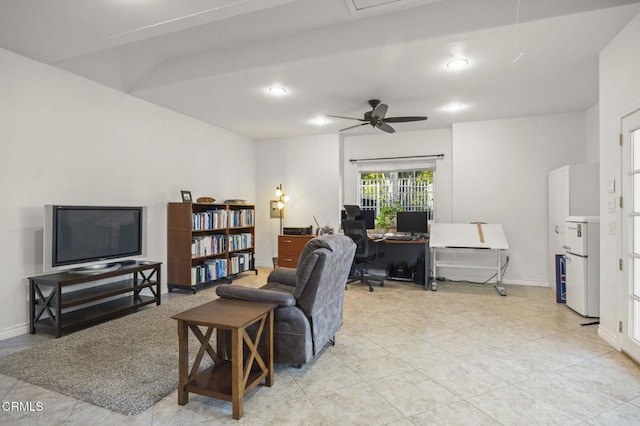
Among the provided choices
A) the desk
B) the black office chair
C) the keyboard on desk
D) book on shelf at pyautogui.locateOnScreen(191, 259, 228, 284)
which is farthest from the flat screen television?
the desk

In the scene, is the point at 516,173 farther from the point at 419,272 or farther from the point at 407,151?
the point at 419,272

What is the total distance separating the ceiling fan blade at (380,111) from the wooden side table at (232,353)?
2.84m

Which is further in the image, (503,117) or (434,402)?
(503,117)

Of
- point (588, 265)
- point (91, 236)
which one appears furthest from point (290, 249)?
point (588, 265)

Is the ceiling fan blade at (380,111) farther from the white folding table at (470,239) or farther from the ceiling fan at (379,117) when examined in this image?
the white folding table at (470,239)

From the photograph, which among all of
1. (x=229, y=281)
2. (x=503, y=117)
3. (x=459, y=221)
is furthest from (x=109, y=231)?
(x=503, y=117)

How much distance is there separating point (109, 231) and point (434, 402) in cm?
360

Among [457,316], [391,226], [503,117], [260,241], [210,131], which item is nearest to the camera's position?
[457,316]

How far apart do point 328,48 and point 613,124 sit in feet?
8.37

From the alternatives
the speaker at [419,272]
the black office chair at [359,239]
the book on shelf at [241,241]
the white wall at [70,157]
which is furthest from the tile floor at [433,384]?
the book on shelf at [241,241]

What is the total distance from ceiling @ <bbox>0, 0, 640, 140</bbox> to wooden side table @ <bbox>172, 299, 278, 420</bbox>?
6.85 ft

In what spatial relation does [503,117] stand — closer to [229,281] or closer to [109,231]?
[229,281]

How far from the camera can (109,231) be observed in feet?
12.3

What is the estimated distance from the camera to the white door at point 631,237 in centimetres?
258
